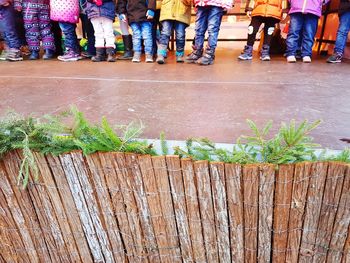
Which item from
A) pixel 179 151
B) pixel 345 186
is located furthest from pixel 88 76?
pixel 345 186

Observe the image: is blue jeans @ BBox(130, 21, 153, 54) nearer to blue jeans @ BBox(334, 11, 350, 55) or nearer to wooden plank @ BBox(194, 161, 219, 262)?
blue jeans @ BBox(334, 11, 350, 55)

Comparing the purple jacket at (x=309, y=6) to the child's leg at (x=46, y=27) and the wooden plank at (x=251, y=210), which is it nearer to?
the wooden plank at (x=251, y=210)

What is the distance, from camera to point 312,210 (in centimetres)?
131

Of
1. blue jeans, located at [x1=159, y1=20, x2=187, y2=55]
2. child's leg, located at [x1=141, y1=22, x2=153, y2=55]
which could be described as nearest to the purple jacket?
blue jeans, located at [x1=159, y1=20, x2=187, y2=55]

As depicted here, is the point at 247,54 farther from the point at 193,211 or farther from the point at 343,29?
the point at 193,211

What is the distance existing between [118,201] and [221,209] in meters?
0.51

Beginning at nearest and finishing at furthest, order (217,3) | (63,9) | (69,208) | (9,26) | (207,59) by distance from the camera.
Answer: (69,208)
(217,3)
(207,59)
(63,9)
(9,26)

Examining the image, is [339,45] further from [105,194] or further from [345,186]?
[105,194]

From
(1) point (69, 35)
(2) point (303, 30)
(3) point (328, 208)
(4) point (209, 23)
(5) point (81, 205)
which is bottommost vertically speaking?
(5) point (81, 205)

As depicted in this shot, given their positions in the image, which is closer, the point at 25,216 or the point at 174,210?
the point at 174,210

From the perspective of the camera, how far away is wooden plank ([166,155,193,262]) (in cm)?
131

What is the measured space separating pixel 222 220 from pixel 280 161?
1.38 feet

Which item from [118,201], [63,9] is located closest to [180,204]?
[118,201]

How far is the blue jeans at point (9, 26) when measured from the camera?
13.8 ft
